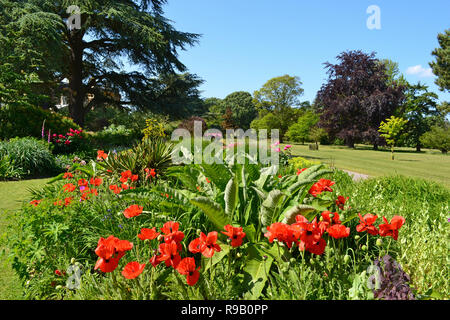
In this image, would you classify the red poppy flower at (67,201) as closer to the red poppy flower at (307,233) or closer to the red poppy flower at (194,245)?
the red poppy flower at (194,245)

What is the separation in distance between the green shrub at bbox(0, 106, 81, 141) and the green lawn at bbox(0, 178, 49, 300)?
4184 millimetres

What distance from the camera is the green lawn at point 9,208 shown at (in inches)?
79.0

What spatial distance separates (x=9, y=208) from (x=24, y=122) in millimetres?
7415

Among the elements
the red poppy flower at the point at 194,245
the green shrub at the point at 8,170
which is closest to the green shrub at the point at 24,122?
the green shrub at the point at 8,170

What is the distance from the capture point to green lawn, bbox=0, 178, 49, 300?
6.59 feet

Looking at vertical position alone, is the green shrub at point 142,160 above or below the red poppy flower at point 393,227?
above

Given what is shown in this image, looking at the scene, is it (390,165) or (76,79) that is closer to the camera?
(390,165)

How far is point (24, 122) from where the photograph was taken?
9922mm

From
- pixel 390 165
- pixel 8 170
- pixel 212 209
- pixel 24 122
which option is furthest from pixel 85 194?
pixel 390 165

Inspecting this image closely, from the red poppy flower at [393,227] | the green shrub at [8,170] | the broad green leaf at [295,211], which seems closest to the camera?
the red poppy flower at [393,227]

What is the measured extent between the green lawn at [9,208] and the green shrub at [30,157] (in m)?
0.86

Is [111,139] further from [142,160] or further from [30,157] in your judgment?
[142,160]
